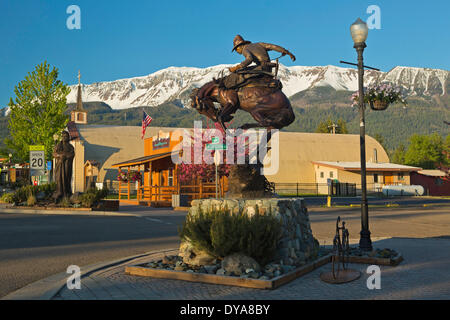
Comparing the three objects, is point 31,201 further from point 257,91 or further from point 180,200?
point 257,91

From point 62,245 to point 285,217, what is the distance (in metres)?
6.17

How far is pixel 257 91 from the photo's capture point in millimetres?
8375

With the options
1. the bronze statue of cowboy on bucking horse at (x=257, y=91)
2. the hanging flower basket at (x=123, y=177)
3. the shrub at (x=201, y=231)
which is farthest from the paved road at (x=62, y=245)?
the hanging flower basket at (x=123, y=177)

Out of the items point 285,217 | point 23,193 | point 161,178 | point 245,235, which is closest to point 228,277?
point 245,235

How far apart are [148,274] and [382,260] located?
4357 mm

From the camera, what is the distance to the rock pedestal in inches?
280

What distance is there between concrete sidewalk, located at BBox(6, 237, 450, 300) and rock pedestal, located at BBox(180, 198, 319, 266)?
0.43m

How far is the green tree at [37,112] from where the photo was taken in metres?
36.6

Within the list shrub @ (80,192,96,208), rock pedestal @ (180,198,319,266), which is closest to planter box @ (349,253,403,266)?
rock pedestal @ (180,198,319,266)

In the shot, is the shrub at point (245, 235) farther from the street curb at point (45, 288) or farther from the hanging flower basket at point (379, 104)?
the hanging flower basket at point (379, 104)

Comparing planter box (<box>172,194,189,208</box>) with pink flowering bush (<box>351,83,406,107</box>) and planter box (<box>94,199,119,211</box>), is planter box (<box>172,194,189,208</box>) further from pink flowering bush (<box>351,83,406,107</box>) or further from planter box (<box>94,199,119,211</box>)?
pink flowering bush (<box>351,83,406,107</box>)
